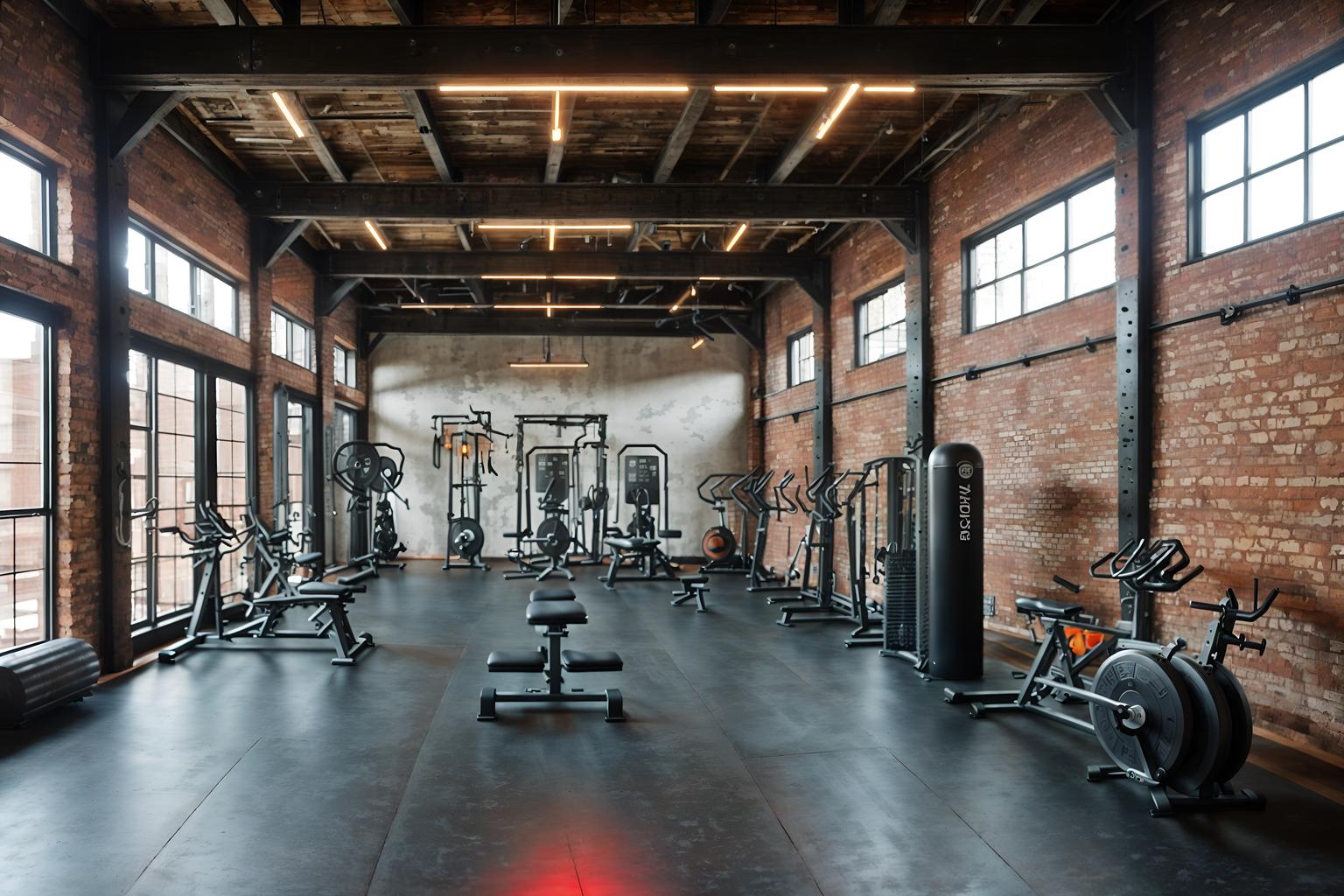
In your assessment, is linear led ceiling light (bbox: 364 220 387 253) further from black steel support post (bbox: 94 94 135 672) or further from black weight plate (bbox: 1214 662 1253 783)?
black weight plate (bbox: 1214 662 1253 783)

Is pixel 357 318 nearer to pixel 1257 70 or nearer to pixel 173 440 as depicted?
pixel 173 440

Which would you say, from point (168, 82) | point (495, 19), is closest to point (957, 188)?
point (495, 19)

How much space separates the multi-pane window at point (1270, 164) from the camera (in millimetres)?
4469

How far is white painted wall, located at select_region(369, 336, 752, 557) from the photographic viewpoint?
14469 millimetres

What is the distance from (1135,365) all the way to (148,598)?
24.6 feet

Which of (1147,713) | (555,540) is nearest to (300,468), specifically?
(555,540)

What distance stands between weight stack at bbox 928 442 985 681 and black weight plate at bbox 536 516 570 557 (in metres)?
6.90

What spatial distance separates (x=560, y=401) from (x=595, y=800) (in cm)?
1132

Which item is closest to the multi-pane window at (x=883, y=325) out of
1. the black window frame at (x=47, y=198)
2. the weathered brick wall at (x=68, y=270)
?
the weathered brick wall at (x=68, y=270)

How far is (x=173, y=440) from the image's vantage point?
755cm

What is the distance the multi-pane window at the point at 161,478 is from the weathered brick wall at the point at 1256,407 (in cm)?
696

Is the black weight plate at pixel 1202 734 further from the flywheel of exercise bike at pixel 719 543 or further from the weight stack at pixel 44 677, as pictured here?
the flywheel of exercise bike at pixel 719 543

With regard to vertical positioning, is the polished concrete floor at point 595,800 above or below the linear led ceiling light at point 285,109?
below

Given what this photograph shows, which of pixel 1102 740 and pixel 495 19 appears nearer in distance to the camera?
pixel 1102 740
